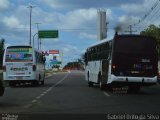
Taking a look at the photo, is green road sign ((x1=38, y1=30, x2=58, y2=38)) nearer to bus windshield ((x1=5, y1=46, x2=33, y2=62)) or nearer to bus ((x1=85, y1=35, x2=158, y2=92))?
bus windshield ((x1=5, y1=46, x2=33, y2=62))

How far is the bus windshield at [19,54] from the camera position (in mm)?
37531

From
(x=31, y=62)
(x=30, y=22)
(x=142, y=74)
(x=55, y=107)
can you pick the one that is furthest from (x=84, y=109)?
(x=30, y=22)

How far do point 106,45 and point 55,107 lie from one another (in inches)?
473

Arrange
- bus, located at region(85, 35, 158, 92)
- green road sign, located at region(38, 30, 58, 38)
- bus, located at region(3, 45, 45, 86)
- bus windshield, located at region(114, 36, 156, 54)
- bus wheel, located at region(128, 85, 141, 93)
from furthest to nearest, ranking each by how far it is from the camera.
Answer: green road sign, located at region(38, 30, 58, 38), bus, located at region(3, 45, 45, 86), bus wheel, located at region(128, 85, 141, 93), bus windshield, located at region(114, 36, 156, 54), bus, located at region(85, 35, 158, 92)

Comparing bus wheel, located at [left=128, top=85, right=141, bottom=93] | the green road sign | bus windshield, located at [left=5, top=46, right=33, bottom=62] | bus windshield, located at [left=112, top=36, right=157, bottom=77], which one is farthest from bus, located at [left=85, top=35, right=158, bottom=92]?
the green road sign

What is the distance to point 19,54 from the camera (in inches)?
1478

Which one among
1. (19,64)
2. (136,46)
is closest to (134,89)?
(136,46)

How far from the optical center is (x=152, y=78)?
2933 centimetres

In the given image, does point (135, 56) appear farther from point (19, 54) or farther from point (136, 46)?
point (19, 54)

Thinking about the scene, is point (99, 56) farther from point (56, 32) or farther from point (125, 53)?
point (56, 32)

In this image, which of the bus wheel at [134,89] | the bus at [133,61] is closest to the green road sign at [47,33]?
the bus wheel at [134,89]

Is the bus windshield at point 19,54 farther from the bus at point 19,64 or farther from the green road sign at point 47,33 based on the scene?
the green road sign at point 47,33

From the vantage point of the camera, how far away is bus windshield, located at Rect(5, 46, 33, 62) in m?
37.5

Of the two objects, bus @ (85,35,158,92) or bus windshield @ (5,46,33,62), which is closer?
bus @ (85,35,158,92)
